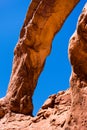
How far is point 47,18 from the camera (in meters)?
20.2

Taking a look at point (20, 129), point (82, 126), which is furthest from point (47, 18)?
point (82, 126)

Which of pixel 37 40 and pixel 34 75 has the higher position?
pixel 37 40

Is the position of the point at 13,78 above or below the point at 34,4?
below

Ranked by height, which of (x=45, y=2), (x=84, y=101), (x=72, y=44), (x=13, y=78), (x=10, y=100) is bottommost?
(x=84, y=101)

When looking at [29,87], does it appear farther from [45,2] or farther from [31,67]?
[45,2]

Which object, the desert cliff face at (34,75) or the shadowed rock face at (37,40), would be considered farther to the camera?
the shadowed rock face at (37,40)

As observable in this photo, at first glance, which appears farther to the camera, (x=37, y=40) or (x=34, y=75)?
(x=37, y=40)

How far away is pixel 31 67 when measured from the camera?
1961 cm

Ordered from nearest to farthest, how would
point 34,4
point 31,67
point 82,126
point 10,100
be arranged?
point 82,126, point 10,100, point 31,67, point 34,4

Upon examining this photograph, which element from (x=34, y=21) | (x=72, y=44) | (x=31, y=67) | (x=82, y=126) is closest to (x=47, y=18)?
(x=34, y=21)

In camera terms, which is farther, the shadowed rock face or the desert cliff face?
the shadowed rock face

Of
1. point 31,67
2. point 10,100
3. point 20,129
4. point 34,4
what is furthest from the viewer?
point 34,4

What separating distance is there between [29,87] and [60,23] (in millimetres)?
4314

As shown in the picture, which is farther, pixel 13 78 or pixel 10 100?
pixel 13 78
